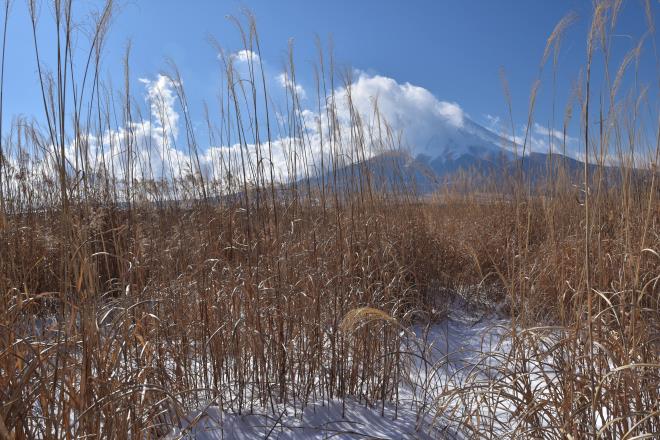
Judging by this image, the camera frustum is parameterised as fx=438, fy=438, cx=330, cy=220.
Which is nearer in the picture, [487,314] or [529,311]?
[529,311]

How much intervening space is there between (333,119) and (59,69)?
4.13 ft

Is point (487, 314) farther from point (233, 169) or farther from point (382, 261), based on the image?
point (233, 169)

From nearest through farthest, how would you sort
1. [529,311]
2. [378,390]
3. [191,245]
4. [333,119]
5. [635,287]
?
[635,287] < [378,390] < [529,311] < [333,119] < [191,245]

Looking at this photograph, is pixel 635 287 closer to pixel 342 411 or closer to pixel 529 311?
pixel 529 311

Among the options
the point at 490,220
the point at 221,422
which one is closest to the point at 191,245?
the point at 221,422

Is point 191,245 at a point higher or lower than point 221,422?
higher

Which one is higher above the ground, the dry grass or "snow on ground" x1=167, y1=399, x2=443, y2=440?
the dry grass

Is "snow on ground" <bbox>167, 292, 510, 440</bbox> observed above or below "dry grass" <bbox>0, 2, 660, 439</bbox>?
below

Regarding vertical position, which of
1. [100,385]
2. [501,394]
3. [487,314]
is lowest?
[487,314]

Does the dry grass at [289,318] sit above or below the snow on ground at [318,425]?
above

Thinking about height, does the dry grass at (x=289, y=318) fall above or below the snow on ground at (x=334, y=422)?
above

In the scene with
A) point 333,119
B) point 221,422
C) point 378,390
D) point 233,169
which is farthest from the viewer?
point 233,169

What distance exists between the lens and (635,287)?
4.00ft

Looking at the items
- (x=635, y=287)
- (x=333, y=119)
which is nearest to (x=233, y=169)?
(x=333, y=119)
